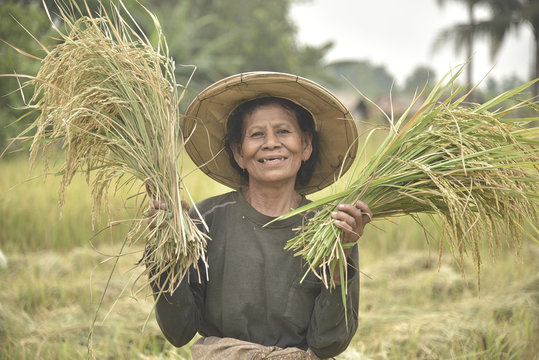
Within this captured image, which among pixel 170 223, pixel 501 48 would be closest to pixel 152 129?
pixel 170 223

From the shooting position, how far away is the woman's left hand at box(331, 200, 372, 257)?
176 cm

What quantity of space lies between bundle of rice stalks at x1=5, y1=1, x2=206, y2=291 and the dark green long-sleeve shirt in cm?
18

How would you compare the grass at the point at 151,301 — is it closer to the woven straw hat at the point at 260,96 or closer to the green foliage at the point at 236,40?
the woven straw hat at the point at 260,96

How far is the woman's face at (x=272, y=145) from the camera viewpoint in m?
2.04

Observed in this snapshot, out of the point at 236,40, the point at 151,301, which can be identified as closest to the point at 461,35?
the point at 236,40

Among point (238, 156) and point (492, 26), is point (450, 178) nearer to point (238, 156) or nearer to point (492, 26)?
point (238, 156)

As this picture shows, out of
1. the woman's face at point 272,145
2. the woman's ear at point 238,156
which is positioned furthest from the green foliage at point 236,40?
the woman's face at point 272,145

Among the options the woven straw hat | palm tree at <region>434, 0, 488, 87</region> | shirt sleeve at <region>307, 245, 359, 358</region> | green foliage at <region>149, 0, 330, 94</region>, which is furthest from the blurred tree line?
shirt sleeve at <region>307, 245, 359, 358</region>

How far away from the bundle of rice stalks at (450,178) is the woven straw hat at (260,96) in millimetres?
192

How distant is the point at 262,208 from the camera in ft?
7.00

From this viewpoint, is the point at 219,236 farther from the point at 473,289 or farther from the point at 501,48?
the point at 501,48

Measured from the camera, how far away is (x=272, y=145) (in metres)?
2.03

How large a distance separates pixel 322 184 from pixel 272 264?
48 cm

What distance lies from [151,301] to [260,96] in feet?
8.53
